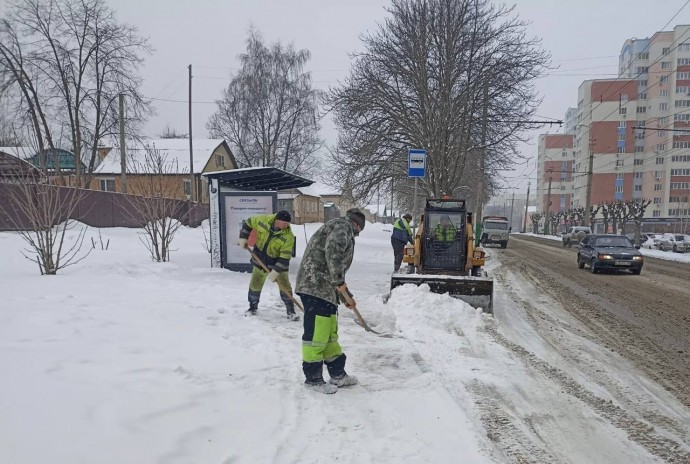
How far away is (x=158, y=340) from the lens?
5.02 metres

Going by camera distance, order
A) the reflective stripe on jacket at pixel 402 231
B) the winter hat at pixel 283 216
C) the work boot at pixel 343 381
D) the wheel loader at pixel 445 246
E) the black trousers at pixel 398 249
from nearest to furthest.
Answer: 1. the work boot at pixel 343 381
2. the winter hat at pixel 283 216
3. the wheel loader at pixel 445 246
4. the reflective stripe on jacket at pixel 402 231
5. the black trousers at pixel 398 249

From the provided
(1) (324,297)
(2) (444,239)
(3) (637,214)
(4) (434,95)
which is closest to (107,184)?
(4) (434,95)

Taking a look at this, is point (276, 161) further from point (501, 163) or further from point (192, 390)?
point (192, 390)

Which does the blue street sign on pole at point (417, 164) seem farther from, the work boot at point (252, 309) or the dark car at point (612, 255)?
the dark car at point (612, 255)

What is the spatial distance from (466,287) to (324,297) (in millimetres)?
4490

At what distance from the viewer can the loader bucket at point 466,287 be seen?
7.95 meters

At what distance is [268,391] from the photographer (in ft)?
13.1

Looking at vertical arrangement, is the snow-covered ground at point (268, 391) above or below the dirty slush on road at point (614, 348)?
above

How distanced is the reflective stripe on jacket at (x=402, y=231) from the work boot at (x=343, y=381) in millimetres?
8045

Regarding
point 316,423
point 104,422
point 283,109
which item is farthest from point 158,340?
point 283,109

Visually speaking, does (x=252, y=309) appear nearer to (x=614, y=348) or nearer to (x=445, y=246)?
(x=614, y=348)

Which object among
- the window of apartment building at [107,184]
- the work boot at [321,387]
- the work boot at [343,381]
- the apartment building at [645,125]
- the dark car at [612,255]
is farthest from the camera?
the apartment building at [645,125]

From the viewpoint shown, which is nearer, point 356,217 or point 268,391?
point 268,391

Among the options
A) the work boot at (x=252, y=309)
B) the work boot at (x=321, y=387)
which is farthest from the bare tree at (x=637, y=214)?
the work boot at (x=321, y=387)
